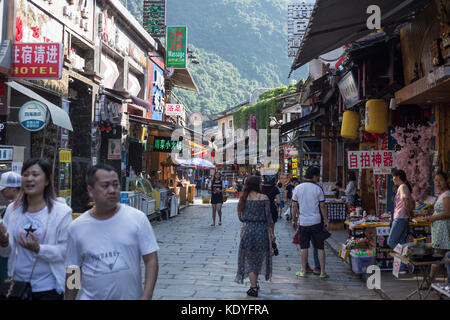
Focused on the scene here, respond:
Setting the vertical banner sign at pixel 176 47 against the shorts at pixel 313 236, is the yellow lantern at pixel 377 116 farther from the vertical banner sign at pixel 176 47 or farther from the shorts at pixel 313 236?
the vertical banner sign at pixel 176 47

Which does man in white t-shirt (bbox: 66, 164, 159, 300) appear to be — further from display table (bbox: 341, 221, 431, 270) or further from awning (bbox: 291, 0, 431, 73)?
display table (bbox: 341, 221, 431, 270)

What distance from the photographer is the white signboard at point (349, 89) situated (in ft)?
37.8

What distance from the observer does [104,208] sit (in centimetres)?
304

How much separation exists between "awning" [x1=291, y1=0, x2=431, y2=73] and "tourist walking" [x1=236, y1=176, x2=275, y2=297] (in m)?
2.68

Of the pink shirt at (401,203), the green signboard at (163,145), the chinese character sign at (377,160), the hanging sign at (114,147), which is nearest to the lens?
the pink shirt at (401,203)

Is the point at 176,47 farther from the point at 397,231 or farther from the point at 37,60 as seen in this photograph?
the point at 397,231

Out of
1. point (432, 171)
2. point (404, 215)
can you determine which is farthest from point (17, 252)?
point (432, 171)

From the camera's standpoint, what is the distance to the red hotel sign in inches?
354

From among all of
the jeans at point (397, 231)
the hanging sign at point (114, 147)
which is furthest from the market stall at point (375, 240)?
the hanging sign at point (114, 147)

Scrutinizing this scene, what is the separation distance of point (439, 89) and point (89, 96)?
1012 cm

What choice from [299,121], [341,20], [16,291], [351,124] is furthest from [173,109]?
[16,291]

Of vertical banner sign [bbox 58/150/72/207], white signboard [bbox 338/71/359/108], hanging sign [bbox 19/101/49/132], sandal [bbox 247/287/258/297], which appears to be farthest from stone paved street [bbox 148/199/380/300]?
white signboard [bbox 338/71/359/108]

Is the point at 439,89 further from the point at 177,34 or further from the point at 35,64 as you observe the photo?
the point at 177,34

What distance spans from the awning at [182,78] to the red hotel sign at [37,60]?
15747mm
